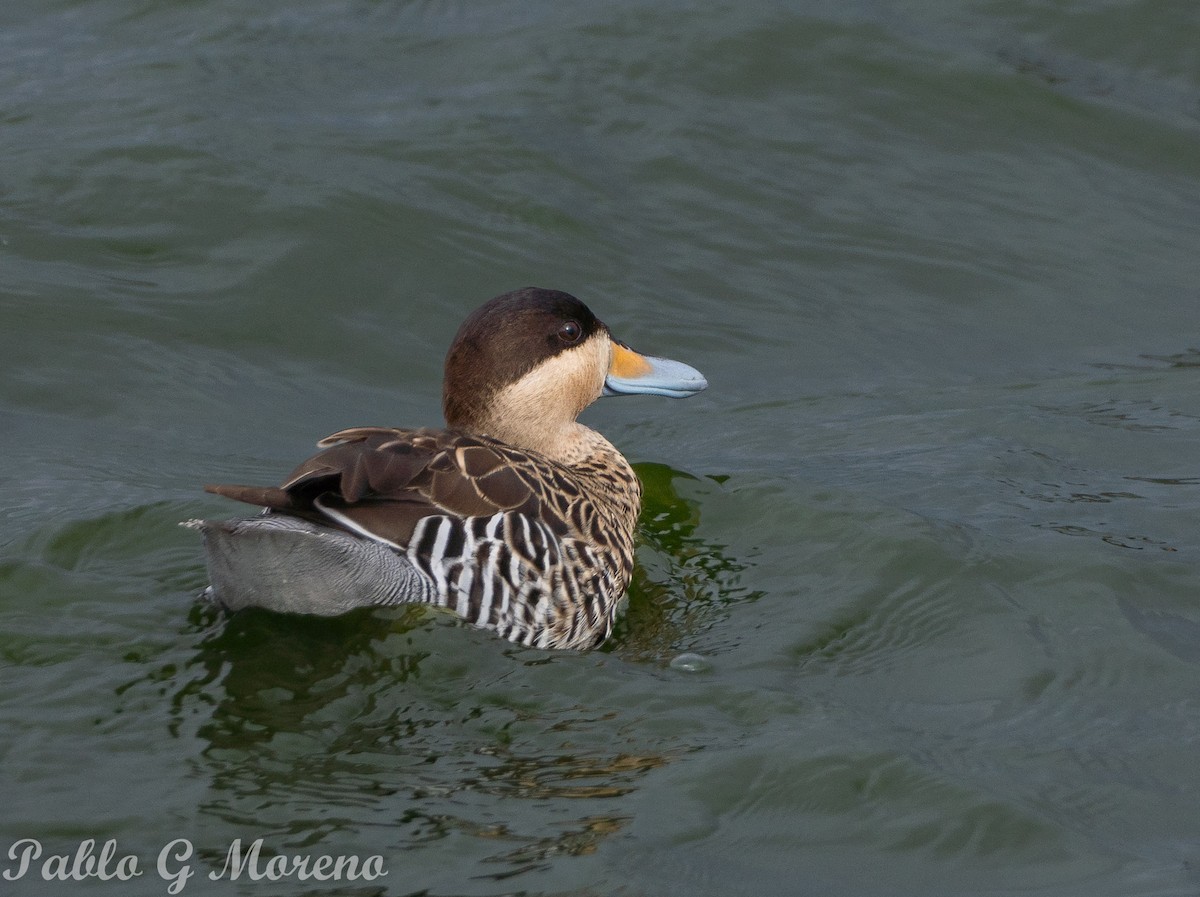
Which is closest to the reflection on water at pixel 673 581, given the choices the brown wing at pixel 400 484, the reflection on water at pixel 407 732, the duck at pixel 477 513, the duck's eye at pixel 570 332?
the reflection on water at pixel 407 732

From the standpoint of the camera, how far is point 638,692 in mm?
5164

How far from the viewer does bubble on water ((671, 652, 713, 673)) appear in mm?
5516

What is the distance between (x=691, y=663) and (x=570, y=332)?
1586mm

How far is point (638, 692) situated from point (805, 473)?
2519mm

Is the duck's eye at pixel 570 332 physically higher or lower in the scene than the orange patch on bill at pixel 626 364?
higher

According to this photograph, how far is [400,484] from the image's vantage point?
5246 mm

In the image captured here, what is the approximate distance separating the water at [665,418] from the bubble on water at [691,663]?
1.1 inches

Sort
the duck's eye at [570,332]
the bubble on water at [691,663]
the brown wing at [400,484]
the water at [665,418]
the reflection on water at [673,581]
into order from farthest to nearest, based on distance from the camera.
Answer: the duck's eye at [570,332], the reflection on water at [673,581], the bubble on water at [691,663], the brown wing at [400,484], the water at [665,418]

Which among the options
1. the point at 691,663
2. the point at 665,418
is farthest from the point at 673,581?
the point at 665,418

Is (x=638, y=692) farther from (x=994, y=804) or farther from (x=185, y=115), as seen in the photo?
(x=185, y=115)

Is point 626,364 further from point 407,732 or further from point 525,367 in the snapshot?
point 407,732

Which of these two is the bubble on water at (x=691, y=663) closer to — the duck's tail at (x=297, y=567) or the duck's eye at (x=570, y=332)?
the duck's tail at (x=297, y=567)

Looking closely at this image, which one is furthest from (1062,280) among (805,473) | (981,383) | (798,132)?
(805,473)

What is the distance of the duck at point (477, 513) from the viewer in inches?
197
